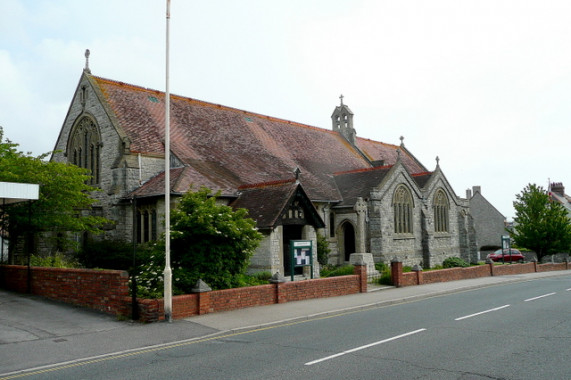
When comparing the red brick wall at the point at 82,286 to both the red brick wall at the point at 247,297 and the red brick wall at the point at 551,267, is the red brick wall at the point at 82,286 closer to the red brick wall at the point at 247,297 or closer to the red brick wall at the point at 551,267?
the red brick wall at the point at 247,297

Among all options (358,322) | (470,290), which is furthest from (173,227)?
(470,290)

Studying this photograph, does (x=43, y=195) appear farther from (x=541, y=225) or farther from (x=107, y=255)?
(x=541, y=225)

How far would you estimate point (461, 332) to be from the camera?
1019cm

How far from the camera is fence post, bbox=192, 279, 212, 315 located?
41.9 ft

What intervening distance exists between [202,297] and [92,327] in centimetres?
287

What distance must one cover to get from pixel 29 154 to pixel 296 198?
38.3 feet

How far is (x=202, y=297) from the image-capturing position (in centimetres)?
1286

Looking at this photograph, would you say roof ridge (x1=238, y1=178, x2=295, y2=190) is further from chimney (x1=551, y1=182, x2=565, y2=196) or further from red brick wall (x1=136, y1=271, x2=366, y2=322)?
chimney (x1=551, y1=182, x2=565, y2=196)

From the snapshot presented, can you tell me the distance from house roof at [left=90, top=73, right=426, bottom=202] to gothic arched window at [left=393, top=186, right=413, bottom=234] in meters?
3.88

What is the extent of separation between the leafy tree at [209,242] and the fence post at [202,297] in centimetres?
138

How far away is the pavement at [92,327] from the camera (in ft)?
29.3

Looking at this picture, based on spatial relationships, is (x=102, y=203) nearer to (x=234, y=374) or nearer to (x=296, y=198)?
(x=296, y=198)

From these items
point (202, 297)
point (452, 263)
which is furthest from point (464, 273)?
point (202, 297)

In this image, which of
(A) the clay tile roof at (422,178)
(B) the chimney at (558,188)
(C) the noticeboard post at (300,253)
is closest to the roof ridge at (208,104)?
(A) the clay tile roof at (422,178)
